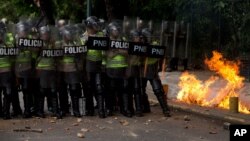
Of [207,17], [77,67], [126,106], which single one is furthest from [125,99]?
[207,17]

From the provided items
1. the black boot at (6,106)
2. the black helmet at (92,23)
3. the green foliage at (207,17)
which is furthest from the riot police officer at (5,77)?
the green foliage at (207,17)

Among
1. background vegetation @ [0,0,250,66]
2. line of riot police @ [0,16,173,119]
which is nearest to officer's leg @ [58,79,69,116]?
line of riot police @ [0,16,173,119]

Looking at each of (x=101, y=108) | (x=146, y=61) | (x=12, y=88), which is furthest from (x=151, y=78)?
(x=12, y=88)

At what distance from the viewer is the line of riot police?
1105cm

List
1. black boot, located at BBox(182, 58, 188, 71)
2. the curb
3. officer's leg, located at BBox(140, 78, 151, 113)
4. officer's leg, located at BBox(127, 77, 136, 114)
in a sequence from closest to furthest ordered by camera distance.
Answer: the curb < officer's leg, located at BBox(127, 77, 136, 114) < officer's leg, located at BBox(140, 78, 151, 113) < black boot, located at BBox(182, 58, 188, 71)

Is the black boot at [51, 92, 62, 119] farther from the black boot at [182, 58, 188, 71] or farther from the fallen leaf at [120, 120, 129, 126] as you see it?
the black boot at [182, 58, 188, 71]

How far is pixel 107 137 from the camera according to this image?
30.9 ft

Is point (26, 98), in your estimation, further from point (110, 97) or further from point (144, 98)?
point (144, 98)

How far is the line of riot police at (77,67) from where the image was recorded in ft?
36.2

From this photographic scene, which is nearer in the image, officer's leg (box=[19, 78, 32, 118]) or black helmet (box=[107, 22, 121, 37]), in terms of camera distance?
officer's leg (box=[19, 78, 32, 118])

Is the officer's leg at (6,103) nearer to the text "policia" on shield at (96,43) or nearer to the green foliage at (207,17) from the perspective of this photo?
the text "policia" on shield at (96,43)

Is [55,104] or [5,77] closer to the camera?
[5,77]

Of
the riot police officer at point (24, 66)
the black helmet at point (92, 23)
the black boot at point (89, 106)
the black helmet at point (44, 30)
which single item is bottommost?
the black boot at point (89, 106)

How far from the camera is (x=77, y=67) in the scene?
11.3 m
